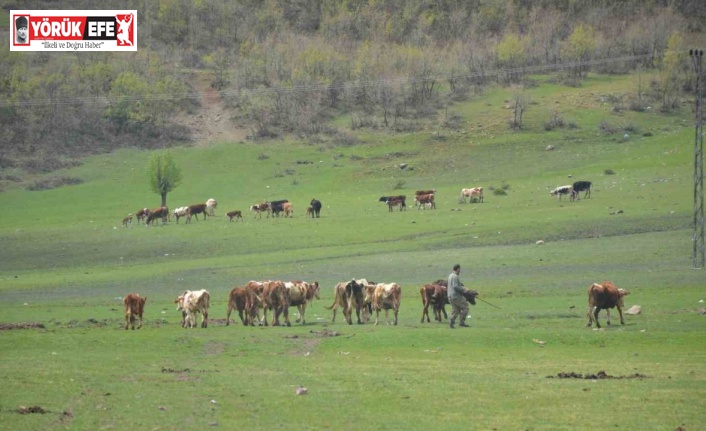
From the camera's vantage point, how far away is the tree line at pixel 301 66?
332 feet

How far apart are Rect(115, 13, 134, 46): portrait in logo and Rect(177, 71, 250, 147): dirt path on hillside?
953 cm

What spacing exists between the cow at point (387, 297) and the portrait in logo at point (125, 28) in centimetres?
6990

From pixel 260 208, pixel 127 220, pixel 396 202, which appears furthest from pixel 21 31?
pixel 396 202

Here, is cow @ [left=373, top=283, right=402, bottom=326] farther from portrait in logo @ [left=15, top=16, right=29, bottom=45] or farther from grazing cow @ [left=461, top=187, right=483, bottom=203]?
portrait in logo @ [left=15, top=16, right=29, bottom=45]

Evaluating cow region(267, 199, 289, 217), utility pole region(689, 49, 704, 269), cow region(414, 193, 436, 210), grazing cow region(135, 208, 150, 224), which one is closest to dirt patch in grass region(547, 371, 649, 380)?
utility pole region(689, 49, 704, 269)

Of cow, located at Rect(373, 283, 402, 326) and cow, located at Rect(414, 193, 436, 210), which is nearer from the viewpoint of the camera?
cow, located at Rect(373, 283, 402, 326)

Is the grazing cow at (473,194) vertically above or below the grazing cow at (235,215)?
above

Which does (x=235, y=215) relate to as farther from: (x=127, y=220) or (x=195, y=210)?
(x=127, y=220)

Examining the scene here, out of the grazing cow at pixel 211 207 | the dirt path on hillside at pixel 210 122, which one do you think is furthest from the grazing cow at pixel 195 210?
the dirt path on hillside at pixel 210 122

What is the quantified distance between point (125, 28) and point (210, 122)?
12.3 metres

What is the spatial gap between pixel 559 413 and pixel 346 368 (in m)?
5.59

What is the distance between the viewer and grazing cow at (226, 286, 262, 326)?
30281 millimetres

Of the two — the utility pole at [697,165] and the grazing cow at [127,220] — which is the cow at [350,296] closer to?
the utility pole at [697,165]

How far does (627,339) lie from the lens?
988 inches
